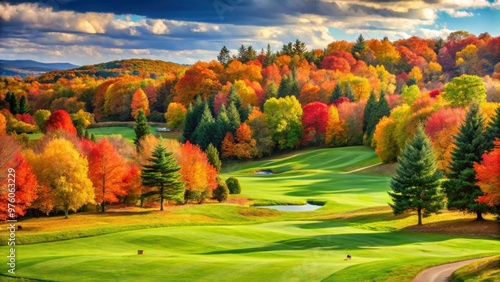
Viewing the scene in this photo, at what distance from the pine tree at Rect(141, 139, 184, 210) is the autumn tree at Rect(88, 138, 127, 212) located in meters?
2.11

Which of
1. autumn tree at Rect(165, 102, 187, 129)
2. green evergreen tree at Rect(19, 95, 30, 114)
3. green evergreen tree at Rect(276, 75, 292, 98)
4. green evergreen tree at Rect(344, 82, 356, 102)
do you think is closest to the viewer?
green evergreen tree at Rect(19, 95, 30, 114)

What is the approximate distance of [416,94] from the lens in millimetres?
114938

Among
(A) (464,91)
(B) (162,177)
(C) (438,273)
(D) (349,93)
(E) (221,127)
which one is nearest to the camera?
(C) (438,273)

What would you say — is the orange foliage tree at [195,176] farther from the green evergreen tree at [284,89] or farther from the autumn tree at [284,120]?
the green evergreen tree at [284,89]

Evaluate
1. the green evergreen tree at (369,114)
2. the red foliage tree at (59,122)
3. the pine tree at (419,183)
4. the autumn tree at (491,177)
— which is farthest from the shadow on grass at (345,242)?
the green evergreen tree at (369,114)

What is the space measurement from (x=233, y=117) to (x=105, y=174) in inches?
2383

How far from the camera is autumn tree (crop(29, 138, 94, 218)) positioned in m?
45.1

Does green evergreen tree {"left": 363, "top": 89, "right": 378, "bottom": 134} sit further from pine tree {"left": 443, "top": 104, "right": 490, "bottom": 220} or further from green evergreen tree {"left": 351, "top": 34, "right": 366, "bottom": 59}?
green evergreen tree {"left": 351, "top": 34, "right": 366, "bottom": 59}

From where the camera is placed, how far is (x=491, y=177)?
36781 millimetres

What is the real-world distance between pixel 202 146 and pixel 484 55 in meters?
87.7

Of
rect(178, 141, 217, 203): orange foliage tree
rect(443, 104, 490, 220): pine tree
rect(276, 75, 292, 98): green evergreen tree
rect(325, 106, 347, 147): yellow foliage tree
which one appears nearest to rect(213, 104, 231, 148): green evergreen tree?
rect(325, 106, 347, 147): yellow foliage tree

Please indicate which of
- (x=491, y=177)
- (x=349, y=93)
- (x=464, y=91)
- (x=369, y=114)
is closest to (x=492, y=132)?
(x=491, y=177)

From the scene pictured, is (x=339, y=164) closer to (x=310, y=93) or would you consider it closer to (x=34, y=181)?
(x=310, y=93)

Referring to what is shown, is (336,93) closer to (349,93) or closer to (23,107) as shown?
(349,93)
